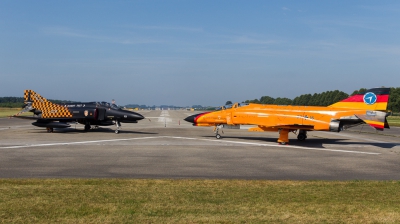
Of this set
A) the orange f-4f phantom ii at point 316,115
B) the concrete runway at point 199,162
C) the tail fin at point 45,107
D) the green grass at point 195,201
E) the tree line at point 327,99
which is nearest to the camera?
the green grass at point 195,201

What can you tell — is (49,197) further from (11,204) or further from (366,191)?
(366,191)

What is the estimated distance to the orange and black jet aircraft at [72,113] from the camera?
30.2 m

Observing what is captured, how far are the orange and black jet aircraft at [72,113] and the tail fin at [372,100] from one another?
15463mm

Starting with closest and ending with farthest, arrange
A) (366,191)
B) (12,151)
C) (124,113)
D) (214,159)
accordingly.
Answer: (366,191) → (214,159) → (12,151) → (124,113)

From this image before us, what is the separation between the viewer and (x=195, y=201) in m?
8.02

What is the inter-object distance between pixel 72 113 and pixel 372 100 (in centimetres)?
2170

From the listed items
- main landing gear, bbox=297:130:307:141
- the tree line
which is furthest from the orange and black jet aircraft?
the tree line

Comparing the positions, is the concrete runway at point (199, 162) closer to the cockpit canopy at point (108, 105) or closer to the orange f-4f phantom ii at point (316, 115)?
the orange f-4f phantom ii at point (316, 115)

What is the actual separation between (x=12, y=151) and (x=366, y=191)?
15.2 m

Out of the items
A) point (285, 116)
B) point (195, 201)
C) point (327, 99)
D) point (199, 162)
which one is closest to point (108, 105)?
point (285, 116)

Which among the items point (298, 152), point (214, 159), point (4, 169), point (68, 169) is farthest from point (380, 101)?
point (4, 169)

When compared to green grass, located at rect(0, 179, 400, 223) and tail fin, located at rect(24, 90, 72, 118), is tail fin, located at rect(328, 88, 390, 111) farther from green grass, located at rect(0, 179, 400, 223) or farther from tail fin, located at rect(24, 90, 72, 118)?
tail fin, located at rect(24, 90, 72, 118)

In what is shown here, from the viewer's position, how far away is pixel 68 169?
13086mm

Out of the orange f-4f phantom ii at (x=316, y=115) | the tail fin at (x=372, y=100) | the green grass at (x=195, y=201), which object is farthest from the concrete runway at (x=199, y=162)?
the tail fin at (x=372, y=100)
